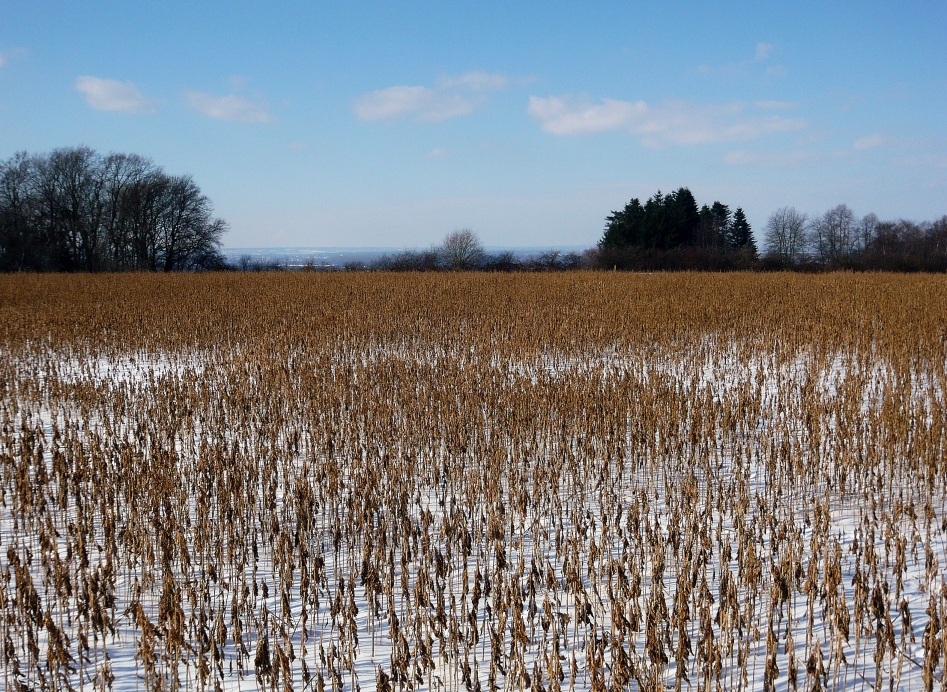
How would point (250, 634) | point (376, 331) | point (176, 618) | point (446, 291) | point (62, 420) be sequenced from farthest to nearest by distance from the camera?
1. point (446, 291)
2. point (376, 331)
3. point (62, 420)
4. point (250, 634)
5. point (176, 618)

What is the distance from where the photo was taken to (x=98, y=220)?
48.6 meters

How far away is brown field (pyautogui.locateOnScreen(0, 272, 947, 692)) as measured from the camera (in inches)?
110

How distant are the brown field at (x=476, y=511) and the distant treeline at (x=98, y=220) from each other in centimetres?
3871

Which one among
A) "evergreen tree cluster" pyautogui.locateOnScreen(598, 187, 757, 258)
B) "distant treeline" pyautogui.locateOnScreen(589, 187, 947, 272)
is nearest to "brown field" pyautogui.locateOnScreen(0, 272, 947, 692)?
"distant treeline" pyautogui.locateOnScreen(589, 187, 947, 272)

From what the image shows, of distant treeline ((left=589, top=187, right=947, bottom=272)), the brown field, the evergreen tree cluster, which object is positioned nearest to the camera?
the brown field

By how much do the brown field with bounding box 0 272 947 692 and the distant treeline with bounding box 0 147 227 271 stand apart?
3871 cm

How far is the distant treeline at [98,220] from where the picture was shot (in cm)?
4409

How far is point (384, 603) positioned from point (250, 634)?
65 cm

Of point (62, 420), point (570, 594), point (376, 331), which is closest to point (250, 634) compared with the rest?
point (570, 594)

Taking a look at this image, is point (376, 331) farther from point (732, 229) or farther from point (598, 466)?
point (732, 229)

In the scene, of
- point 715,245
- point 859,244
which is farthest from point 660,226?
point 859,244

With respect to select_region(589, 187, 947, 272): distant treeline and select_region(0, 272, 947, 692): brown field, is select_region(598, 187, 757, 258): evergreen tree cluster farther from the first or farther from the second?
select_region(0, 272, 947, 692): brown field

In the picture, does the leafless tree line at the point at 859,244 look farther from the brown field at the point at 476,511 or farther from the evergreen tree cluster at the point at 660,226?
the brown field at the point at 476,511

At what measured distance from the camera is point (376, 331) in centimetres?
1206
